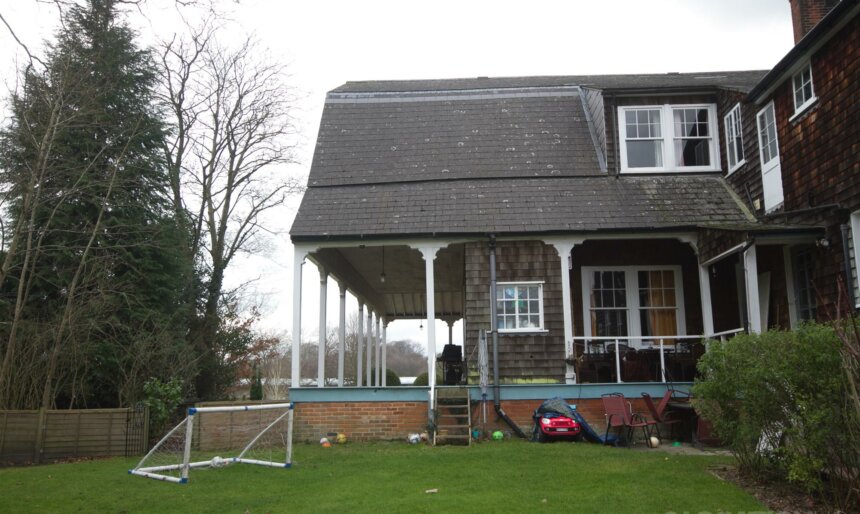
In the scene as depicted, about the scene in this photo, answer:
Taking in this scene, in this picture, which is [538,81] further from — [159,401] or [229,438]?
[159,401]

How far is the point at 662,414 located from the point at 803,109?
18.5ft

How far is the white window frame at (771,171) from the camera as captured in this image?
40.6ft

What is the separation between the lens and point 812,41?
10.9 meters

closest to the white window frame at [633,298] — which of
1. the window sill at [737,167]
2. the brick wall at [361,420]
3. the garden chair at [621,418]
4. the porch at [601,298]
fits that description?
the porch at [601,298]

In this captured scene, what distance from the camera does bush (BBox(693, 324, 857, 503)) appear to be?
638 cm

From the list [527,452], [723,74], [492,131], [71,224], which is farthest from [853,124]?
[71,224]

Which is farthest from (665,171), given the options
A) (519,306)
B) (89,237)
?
(89,237)

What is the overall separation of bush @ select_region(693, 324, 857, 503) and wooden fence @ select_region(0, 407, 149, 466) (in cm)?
1008

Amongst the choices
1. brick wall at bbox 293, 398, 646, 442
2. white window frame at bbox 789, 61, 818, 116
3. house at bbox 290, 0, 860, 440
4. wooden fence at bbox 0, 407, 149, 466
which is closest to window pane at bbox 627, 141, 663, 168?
house at bbox 290, 0, 860, 440

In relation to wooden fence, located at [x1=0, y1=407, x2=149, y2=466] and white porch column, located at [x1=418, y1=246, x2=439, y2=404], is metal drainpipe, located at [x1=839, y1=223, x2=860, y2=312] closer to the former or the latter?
white porch column, located at [x1=418, y1=246, x2=439, y2=404]

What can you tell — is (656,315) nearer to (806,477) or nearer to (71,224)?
(806,477)

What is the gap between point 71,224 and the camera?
15852mm

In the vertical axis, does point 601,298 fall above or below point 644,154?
below

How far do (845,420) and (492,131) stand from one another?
11374 mm
